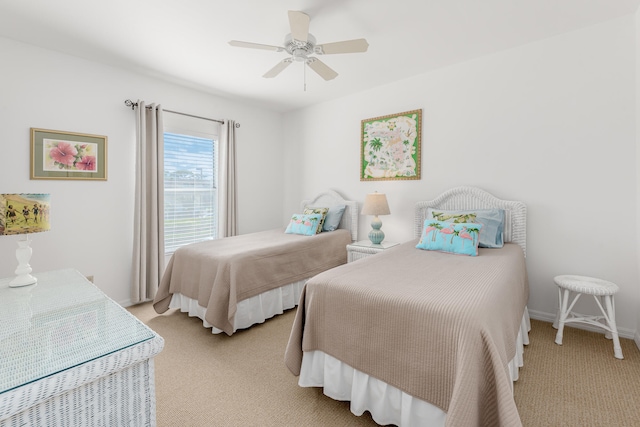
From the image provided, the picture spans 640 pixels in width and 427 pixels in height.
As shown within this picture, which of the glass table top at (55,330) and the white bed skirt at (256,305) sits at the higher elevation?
the glass table top at (55,330)

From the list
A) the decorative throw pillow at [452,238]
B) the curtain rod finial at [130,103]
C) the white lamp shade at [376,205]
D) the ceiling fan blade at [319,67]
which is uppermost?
the ceiling fan blade at [319,67]

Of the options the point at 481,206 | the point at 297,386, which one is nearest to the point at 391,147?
the point at 481,206

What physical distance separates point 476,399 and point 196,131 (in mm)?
3893

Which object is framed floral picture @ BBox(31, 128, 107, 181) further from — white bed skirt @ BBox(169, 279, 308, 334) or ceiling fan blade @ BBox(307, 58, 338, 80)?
ceiling fan blade @ BBox(307, 58, 338, 80)

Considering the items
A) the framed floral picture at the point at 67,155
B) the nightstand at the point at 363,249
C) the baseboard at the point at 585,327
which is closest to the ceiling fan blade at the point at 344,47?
the nightstand at the point at 363,249

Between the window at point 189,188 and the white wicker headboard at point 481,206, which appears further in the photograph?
the window at point 189,188

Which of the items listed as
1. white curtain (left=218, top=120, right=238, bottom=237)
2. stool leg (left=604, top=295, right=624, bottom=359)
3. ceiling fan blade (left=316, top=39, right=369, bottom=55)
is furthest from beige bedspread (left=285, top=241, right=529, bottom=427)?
white curtain (left=218, top=120, right=238, bottom=237)

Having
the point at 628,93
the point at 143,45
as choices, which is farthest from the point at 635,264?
the point at 143,45

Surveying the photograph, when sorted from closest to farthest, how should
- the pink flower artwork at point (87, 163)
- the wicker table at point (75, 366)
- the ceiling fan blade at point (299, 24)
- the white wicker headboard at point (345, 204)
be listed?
the wicker table at point (75, 366), the ceiling fan blade at point (299, 24), the pink flower artwork at point (87, 163), the white wicker headboard at point (345, 204)

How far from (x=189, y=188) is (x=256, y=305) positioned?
1950 mm

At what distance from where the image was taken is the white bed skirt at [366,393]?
138 cm

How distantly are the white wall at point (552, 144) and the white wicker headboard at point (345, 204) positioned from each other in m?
0.66

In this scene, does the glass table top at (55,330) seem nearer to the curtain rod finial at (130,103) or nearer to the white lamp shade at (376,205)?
the curtain rod finial at (130,103)

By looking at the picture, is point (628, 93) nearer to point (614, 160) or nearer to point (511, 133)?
point (614, 160)
